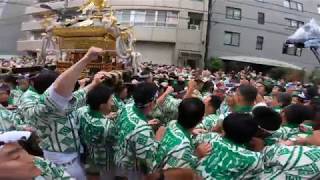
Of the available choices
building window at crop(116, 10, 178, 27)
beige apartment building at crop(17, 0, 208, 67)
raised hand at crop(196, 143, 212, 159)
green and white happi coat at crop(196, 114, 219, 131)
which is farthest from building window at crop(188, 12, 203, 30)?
raised hand at crop(196, 143, 212, 159)

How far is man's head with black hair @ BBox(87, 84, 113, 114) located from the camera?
4.31 meters

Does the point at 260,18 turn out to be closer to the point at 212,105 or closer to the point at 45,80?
the point at 212,105

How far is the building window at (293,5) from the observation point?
38.2m

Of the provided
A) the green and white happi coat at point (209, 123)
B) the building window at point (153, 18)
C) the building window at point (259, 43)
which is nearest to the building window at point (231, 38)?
the building window at point (259, 43)

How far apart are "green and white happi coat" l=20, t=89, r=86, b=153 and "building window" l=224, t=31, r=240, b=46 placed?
1209 inches

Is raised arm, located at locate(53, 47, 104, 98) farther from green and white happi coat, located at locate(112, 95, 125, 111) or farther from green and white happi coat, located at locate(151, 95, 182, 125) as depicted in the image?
green and white happi coat, located at locate(151, 95, 182, 125)

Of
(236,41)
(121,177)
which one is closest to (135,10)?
(236,41)

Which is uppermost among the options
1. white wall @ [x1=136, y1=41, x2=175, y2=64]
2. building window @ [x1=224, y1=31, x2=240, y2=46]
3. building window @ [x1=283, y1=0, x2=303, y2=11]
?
building window @ [x1=283, y1=0, x2=303, y2=11]

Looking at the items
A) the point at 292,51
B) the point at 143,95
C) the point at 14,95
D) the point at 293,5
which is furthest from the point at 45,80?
the point at 293,5

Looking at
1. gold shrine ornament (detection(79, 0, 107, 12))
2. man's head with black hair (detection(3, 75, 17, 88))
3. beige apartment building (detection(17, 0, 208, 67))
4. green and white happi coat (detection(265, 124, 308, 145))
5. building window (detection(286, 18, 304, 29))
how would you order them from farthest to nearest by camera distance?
building window (detection(286, 18, 304, 29)) < beige apartment building (detection(17, 0, 208, 67)) < gold shrine ornament (detection(79, 0, 107, 12)) < man's head with black hair (detection(3, 75, 17, 88)) < green and white happi coat (detection(265, 124, 308, 145))

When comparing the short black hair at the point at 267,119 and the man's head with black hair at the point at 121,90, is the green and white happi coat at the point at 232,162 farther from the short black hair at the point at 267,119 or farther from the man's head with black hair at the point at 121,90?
the man's head with black hair at the point at 121,90

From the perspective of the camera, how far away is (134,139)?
4.04m

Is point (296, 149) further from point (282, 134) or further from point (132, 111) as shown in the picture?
point (132, 111)

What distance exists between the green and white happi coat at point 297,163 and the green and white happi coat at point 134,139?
1.11 m
